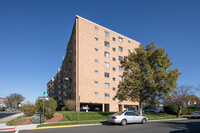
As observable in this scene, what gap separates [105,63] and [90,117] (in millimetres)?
23027

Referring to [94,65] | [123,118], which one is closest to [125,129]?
[123,118]

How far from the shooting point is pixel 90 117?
22.7 metres

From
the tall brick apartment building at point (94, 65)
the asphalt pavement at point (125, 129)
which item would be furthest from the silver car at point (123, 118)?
the tall brick apartment building at point (94, 65)

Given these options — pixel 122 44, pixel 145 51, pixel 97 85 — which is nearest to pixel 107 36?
pixel 122 44

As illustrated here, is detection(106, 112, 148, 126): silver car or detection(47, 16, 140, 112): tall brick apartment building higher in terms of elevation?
detection(47, 16, 140, 112): tall brick apartment building

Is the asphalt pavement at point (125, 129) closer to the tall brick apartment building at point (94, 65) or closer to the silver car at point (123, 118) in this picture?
the silver car at point (123, 118)

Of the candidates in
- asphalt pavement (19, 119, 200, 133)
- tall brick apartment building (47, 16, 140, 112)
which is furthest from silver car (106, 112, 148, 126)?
tall brick apartment building (47, 16, 140, 112)

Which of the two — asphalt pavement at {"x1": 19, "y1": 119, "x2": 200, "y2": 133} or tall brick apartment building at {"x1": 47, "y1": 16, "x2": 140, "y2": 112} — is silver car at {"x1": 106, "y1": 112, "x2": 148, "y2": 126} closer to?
asphalt pavement at {"x1": 19, "y1": 119, "x2": 200, "y2": 133}

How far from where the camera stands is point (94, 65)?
4159 cm

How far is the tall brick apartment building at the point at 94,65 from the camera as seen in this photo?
3941 cm

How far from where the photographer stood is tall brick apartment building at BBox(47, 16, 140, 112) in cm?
3941

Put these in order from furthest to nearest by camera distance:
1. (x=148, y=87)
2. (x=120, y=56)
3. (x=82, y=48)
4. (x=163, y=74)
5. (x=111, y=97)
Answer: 1. (x=120, y=56)
2. (x=111, y=97)
3. (x=82, y=48)
4. (x=148, y=87)
5. (x=163, y=74)

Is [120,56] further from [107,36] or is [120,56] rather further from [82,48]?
[82,48]

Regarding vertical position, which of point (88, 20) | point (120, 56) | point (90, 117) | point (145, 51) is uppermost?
point (88, 20)
